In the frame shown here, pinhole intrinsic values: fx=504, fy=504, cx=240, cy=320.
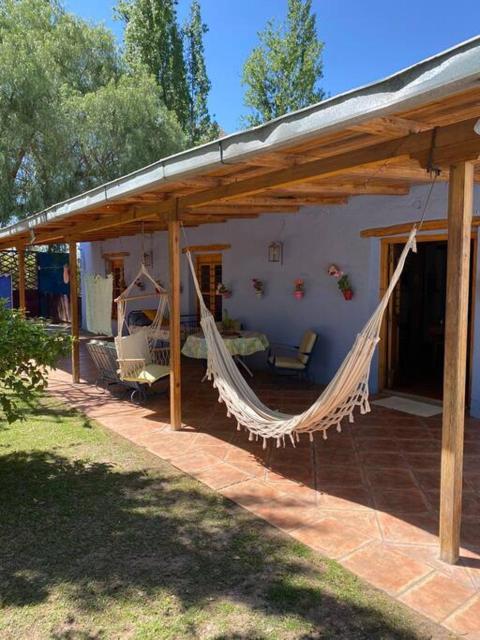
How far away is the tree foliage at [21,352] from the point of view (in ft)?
10.6

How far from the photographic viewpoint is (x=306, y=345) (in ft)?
20.3

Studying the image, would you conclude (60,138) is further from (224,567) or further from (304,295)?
(224,567)

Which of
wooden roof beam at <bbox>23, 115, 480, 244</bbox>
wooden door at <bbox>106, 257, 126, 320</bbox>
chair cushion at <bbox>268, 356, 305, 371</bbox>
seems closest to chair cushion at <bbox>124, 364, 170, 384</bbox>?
chair cushion at <bbox>268, 356, 305, 371</bbox>

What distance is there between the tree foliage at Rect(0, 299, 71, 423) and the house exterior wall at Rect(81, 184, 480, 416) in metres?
3.62

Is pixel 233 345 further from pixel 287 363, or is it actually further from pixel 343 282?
pixel 343 282

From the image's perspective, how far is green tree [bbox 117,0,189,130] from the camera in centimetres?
1883

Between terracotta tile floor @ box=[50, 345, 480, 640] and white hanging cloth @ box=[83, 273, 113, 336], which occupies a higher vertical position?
white hanging cloth @ box=[83, 273, 113, 336]

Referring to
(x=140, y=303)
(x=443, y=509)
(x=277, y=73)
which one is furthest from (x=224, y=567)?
(x=277, y=73)

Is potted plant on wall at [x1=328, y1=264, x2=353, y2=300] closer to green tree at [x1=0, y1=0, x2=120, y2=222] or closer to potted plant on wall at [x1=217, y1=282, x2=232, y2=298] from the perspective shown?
potted plant on wall at [x1=217, y1=282, x2=232, y2=298]

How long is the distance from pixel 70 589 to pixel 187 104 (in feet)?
67.5

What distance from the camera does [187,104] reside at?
798 inches

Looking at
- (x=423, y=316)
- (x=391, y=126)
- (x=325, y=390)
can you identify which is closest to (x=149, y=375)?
(x=325, y=390)

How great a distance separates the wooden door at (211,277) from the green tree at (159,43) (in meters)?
12.8

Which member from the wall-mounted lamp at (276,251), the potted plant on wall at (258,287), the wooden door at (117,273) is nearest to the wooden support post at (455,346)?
the wall-mounted lamp at (276,251)
